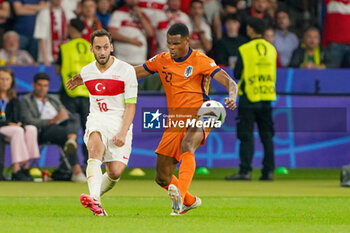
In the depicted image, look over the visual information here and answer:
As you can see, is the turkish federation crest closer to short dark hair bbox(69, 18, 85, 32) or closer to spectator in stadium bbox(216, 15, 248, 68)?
short dark hair bbox(69, 18, 85, 32)

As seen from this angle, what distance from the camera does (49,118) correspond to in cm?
1488

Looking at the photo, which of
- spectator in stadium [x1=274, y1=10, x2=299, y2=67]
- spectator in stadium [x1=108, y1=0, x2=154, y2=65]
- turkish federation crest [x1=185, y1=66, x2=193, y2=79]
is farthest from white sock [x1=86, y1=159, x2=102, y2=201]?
spectator in stadium [x1=274, y1=10, x2=299, y2=67]

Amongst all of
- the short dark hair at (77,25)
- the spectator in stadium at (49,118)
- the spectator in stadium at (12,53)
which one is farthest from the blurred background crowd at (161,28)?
the spectator in stadium at (49,118)

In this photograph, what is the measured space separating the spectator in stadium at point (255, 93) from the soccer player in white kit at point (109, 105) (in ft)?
18.2

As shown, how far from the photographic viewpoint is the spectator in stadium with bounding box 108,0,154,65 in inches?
678

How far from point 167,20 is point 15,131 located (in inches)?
177

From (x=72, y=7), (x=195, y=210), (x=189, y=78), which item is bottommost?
(x=195, y=210)

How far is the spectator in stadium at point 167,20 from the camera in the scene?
1752 centimetres

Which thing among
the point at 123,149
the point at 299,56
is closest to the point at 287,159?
the point at 299,56

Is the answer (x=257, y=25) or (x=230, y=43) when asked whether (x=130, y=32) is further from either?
(x=257, y=25)

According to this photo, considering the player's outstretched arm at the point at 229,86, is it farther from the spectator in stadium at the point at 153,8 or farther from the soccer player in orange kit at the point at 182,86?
the spectator in stadium at the point at 153,8

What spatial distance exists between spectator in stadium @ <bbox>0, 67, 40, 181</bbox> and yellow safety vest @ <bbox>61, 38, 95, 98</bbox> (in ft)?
2.85

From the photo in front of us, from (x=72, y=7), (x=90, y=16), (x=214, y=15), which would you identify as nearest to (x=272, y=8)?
(x=214, y=15)

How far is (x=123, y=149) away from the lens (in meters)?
9.23
